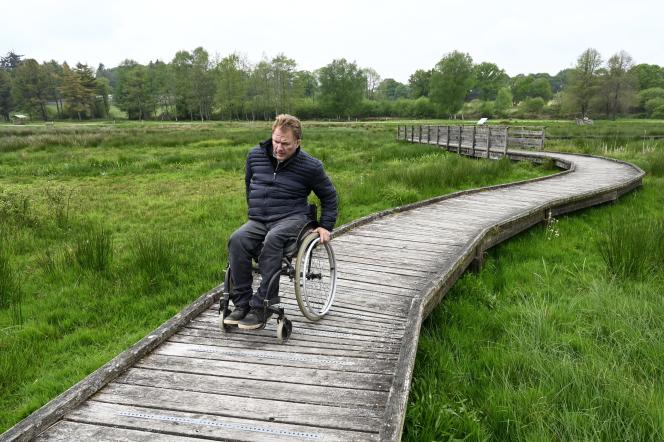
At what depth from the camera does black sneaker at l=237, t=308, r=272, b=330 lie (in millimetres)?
3273

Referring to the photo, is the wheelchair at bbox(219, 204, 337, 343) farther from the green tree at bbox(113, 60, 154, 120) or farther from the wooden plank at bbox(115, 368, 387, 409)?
the green tree at bbox(113, 60, 154, 120)

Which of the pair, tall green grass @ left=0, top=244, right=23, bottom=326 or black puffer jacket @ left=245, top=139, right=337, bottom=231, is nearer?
black puffer jacket @ left=245, top=139, right=337, bottom=231

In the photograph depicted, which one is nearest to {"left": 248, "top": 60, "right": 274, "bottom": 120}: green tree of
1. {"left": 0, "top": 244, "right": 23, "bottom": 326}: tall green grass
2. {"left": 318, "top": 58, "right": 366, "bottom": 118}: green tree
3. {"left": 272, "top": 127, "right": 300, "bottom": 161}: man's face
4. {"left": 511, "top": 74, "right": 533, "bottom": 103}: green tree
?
{"left": 318, "top": 58, "right": 366, "bottom": 118}: green tree

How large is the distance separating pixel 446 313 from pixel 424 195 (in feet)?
20.0

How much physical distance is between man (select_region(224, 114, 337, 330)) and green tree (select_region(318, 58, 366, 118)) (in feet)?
247

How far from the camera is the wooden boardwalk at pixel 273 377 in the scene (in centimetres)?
234

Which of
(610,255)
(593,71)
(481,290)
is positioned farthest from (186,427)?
(593,71)

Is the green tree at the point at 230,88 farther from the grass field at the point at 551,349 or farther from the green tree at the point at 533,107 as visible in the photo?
the grass field at the point at 551,349

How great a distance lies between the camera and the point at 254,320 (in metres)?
3.28

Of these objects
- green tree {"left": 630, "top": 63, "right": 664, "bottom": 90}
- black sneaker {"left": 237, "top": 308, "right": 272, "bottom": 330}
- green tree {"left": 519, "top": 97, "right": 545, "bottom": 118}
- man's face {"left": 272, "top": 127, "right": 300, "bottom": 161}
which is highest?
green tree {"left": 630, "top": 63, "right": 664, "bottom": 90}

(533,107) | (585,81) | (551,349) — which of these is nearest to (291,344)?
(551,349)

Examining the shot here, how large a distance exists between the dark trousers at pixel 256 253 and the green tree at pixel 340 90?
75530 mm

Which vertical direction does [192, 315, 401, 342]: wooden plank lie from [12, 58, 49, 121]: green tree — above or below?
below

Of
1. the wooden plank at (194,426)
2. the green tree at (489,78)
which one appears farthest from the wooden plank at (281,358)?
the green tree at (489,78)
